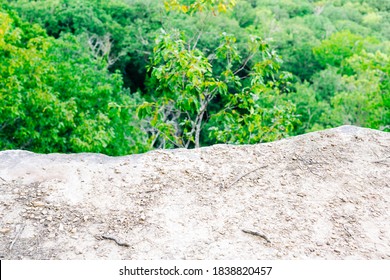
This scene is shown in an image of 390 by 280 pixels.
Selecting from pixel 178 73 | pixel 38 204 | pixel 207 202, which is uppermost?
pixel 178 73

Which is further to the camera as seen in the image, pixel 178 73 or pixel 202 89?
pixel 202 89

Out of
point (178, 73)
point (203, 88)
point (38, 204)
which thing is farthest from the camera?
point (203, 88)

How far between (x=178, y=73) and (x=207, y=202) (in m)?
2.19

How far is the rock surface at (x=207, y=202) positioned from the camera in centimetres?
359

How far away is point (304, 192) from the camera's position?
4.18 meters

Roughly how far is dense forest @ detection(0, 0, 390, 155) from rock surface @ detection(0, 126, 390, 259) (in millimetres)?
1450

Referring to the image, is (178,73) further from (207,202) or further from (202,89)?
(207,202)

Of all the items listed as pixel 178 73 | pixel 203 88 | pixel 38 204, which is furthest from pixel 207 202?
pixel 203 88

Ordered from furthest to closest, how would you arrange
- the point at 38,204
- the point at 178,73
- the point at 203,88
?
the point at 203,88, the point at 178,73, the point at 38,204

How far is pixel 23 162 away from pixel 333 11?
44.4 meters

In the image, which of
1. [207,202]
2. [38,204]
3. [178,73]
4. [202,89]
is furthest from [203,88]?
[38,204]

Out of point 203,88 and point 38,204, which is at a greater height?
point 203,88

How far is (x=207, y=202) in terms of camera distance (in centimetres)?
409

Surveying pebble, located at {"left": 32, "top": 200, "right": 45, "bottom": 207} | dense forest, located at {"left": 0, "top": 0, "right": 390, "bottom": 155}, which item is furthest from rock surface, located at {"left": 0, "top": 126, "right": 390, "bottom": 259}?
dense forest, located at {"left": 0, "top": 0, "right": 390, "bottom": 155}
